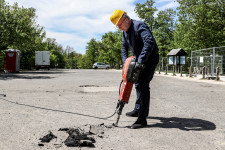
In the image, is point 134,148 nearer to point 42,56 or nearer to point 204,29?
point 204,29

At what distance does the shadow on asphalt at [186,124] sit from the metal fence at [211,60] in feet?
43.2

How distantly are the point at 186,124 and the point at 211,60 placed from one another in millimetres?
14343

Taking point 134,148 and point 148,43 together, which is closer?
point 134,148

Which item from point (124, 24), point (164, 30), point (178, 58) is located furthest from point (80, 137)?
point (164, 30)

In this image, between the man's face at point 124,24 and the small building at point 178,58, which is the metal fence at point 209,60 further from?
the man's face at point 124,24

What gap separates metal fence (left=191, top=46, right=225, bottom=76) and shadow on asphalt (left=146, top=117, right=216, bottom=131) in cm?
1316

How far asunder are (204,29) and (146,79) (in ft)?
83.6

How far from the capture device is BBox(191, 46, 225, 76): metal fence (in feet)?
52.7

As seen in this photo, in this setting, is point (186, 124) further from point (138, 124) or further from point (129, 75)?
point (129, 75)

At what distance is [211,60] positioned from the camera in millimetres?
16844

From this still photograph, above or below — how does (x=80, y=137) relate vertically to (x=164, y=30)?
below

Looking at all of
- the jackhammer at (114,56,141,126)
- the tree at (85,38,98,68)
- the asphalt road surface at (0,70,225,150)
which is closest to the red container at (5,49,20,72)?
the asphalt road surface at (0,70,225,150)

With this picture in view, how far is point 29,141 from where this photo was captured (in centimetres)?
287

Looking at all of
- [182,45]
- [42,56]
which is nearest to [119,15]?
[182,45]
